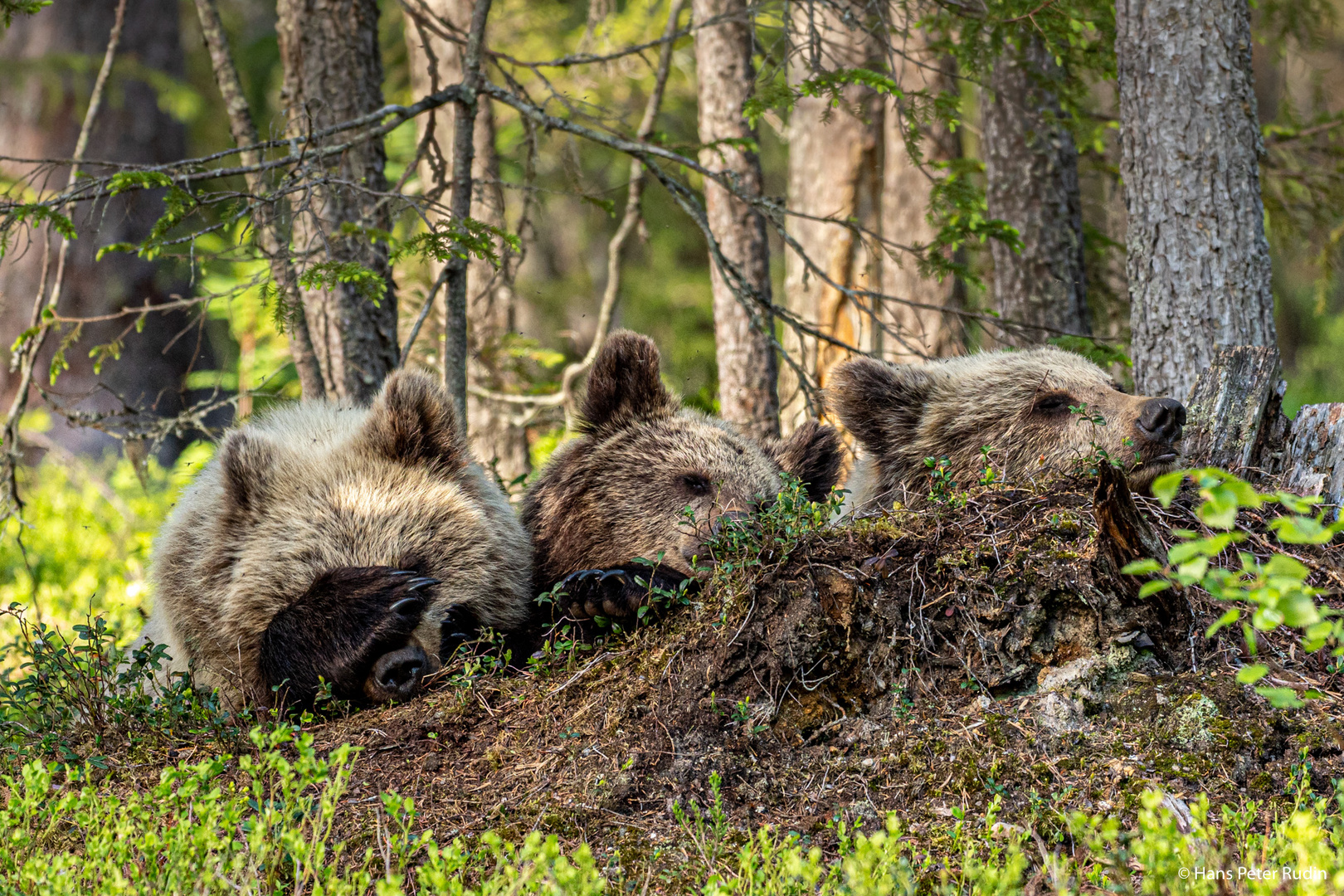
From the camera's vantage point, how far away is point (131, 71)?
12203 mm

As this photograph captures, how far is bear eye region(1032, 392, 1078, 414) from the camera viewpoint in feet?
17.8

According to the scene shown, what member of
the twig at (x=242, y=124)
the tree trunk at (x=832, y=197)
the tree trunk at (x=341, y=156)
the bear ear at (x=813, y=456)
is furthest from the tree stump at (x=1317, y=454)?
the tree trunk at (x=832, y=197)

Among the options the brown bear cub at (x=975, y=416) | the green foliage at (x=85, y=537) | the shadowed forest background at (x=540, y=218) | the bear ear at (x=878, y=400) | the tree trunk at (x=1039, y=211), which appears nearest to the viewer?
the brown bear cub at (x=975, y=416)

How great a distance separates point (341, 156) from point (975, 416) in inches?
171

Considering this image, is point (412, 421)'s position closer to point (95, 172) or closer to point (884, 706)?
point (884, 706)

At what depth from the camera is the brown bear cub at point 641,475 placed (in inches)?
207

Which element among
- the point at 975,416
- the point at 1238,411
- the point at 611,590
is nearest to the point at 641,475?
the point at 611,590

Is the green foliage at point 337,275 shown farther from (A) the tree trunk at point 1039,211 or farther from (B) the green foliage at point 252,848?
(A) the tree trunk at point 1039,211

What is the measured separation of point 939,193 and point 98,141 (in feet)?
42.5

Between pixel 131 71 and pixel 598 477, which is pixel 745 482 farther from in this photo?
pixel 131 71

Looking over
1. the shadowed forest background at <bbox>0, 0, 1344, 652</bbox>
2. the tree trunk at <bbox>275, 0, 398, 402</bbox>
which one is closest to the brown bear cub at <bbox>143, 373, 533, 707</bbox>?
the shadowed forest background at <bbox>0, 0, 1344, 652</bbox>

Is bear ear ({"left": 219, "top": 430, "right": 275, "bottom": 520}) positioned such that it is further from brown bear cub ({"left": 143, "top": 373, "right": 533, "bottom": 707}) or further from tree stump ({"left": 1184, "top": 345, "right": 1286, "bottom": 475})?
tree stump ({"left": 1184, "top": 345, "right": 1286, "bottom": 475})

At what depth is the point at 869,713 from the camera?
3984mm

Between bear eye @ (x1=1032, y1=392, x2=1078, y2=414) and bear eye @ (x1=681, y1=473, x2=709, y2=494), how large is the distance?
1678 mm
